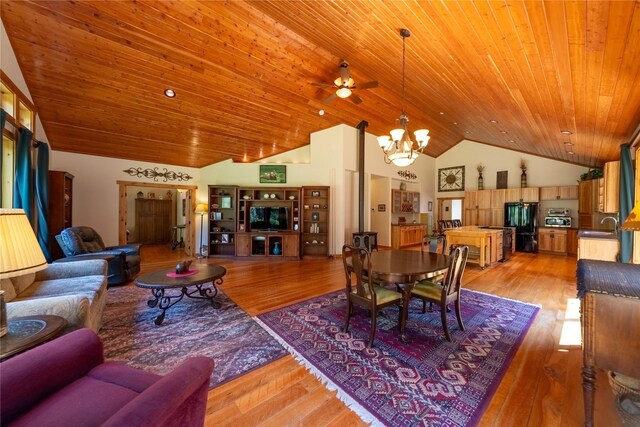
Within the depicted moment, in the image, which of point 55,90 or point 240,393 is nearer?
point 240,393

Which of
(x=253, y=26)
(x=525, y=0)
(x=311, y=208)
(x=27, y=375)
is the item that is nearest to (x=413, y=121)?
(x=311, y=208)

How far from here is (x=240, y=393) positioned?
1812 millimetres

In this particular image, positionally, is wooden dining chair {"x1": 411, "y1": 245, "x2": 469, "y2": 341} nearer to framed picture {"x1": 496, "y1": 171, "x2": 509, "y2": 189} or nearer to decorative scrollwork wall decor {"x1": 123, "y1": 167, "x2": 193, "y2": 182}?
decorative scrollwork wall decor {"x1": 123, "y1": 167, "x2": 193, "y2": 182}

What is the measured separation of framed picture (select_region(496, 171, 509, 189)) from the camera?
28.7ft

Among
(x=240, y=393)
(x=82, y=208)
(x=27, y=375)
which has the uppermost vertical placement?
(x=82, y=208)

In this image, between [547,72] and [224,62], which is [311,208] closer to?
[224,62]

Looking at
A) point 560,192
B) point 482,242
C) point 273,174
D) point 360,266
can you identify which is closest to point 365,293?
point 360,266

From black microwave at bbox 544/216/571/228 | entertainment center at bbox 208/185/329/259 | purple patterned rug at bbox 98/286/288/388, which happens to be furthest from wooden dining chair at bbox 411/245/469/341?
black microwave at bbox 544/216/571/228

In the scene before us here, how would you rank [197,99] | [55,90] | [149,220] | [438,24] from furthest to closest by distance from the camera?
1. [149,220]
2. [197,99]
3. [55,90]
4. [438,24]

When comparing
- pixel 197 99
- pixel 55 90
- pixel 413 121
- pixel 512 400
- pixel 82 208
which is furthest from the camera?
pixel 413 121

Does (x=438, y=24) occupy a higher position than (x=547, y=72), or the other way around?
(x=438, y=24)

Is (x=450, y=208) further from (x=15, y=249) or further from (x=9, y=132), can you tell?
(x=9, y=132)

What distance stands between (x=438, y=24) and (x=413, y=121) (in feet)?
15.2

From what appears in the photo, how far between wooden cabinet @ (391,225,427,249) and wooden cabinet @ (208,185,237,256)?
5.12m
